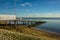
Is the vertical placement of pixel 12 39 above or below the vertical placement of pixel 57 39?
above

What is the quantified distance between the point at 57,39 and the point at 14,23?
14004mm

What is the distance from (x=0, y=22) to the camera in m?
31.0

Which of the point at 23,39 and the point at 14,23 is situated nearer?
the point at 23,39

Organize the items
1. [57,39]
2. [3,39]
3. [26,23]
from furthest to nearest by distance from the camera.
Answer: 1. [26,23]
2. [57,39]
3. [3,39]

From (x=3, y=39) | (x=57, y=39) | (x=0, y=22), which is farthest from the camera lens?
(x=0, y=22)

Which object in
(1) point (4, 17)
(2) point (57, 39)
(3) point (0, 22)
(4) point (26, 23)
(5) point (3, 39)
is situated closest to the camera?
(5) point (3, 39)

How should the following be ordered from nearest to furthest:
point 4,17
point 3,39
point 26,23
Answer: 1. point 3,39
2. point 4,17
3. point 26,23

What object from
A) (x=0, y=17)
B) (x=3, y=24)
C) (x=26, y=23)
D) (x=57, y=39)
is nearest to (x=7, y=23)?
(x=3, y=24)

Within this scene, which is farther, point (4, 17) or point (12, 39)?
point (4, 17)

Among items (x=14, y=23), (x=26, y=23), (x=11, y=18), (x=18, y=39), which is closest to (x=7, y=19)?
(x=11, y=18)

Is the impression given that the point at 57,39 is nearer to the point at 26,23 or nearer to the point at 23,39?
the point at 23,39

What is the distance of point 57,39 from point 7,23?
15.6m

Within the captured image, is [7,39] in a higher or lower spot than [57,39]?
higher

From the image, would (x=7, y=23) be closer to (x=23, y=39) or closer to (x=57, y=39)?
(x=57, y=39)
